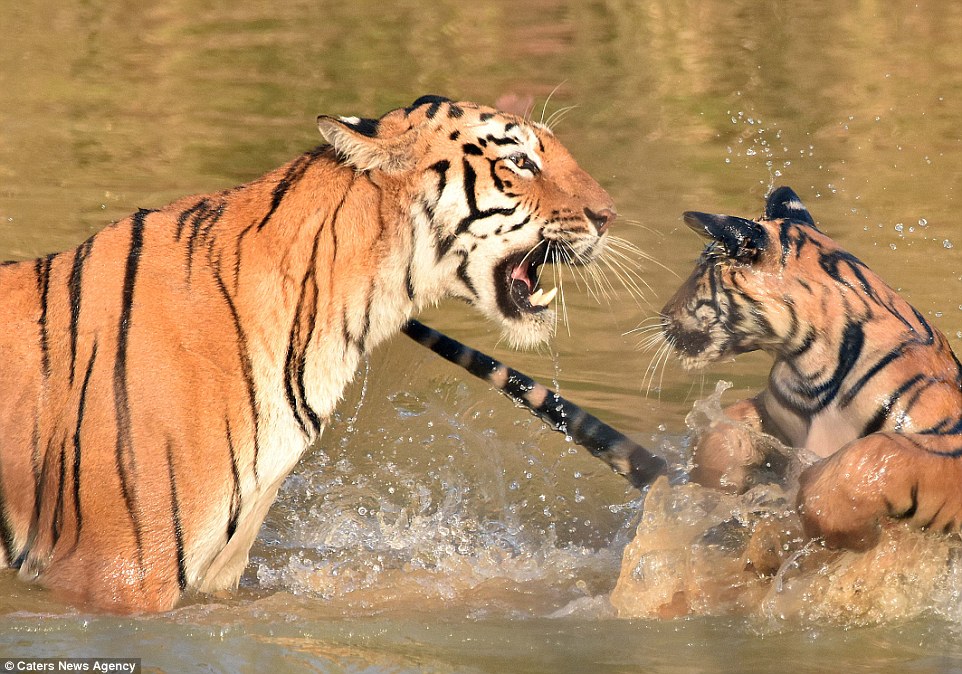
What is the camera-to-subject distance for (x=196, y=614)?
3127 mm

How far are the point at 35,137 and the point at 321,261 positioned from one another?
17.7 ft

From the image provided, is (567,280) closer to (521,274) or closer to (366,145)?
(521,274)

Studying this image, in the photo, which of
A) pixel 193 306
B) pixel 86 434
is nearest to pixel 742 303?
pixel 193 306

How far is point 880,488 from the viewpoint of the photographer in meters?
3.11

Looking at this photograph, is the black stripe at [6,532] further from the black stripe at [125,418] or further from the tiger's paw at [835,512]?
the tiger's paw at [835,512]

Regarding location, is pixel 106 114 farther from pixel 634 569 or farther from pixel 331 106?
pixel 634 569

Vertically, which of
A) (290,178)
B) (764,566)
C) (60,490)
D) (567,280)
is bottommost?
(567,280)

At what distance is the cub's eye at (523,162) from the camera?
331cm

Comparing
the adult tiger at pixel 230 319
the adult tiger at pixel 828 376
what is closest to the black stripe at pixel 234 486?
the adult tiger at pixel 230 319

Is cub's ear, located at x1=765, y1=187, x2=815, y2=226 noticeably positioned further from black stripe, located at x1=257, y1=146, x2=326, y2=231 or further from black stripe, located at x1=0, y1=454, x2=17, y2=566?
black stripe, located at x1=0, y1=454, x2=17, y2=566

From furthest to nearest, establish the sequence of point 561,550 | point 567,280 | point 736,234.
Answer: point 567,280 < point 561,550 < point 736,234

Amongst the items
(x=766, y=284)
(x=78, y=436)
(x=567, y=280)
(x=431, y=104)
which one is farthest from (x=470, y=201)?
(x=567, y=280)

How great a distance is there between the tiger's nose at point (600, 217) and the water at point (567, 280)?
2.38 feet

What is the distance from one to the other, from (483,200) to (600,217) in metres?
0.31
